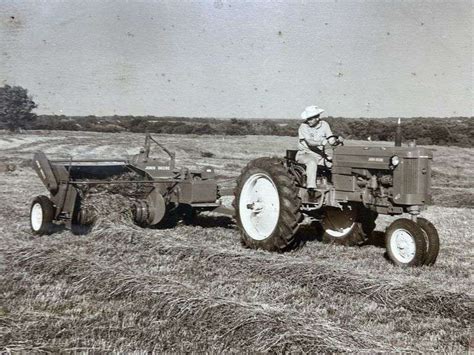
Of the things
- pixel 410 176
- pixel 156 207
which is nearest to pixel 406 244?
pixel 410 176

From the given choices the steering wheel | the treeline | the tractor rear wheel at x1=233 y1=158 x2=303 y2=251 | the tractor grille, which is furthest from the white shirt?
the treeline

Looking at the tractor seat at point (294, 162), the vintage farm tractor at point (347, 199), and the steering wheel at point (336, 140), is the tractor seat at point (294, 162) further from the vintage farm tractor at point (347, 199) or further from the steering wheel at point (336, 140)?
the steering wheel at point (336, 140)

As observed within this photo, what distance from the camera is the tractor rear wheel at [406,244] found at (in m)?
6.64

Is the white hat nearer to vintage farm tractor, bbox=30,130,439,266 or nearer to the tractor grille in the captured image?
vintage farm tractor, bbox=30,130,439,266

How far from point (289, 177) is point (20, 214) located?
4846 millimetres

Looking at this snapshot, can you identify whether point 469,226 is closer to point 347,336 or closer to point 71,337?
point 347,336

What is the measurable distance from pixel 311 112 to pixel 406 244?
2.07m

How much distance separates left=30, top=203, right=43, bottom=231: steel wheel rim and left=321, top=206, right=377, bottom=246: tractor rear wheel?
3812 millimetres

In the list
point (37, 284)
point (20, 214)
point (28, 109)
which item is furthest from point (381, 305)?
point (28, 109)

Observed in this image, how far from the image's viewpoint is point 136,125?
32.4 m

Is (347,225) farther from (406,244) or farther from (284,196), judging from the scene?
(406,244)

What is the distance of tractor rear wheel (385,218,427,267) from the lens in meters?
6.64

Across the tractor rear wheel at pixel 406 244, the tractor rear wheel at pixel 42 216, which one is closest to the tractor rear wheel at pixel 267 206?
the tractor rear wheel at pixel 406 244

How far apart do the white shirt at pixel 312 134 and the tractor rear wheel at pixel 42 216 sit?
342 centimetres
